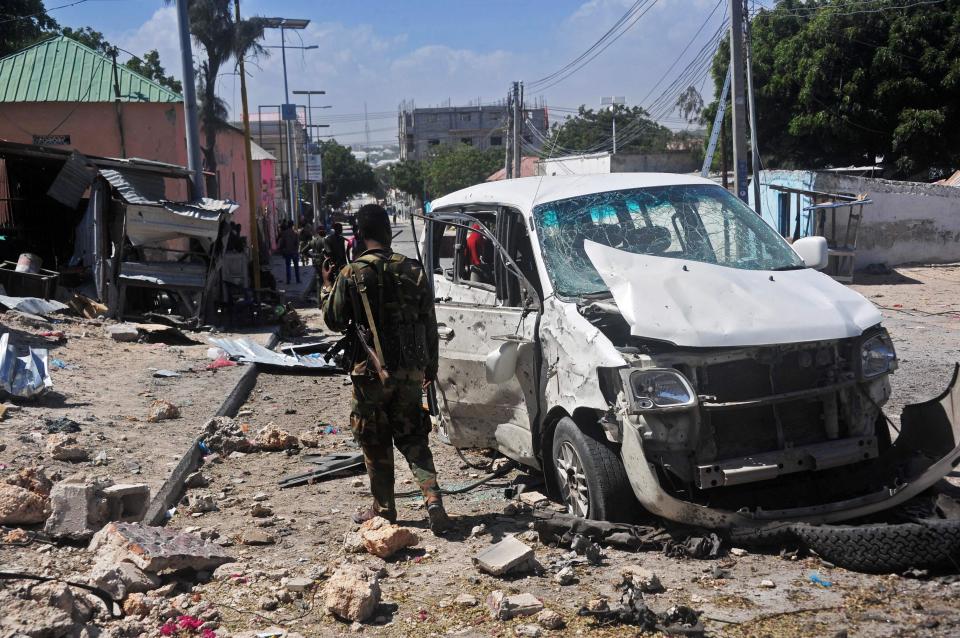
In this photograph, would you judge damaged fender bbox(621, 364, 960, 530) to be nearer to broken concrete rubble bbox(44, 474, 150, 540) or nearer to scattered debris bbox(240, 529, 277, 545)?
scattered debris bbox(240, 529, 277, 545)

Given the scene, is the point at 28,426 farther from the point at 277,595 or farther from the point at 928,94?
the point at 928,94

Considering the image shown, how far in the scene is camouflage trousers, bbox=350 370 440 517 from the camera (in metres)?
5.12

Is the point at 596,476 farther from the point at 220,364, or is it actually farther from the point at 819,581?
the point at 220,364

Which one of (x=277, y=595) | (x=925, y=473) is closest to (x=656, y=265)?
(x=925, y=473)

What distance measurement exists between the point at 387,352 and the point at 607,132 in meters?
66.9

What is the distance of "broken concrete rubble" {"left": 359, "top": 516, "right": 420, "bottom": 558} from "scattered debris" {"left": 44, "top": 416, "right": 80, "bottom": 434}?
3594 mm

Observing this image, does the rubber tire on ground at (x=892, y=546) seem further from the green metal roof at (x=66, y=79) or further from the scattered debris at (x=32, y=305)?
the green metal roof at (x=66, y=79)

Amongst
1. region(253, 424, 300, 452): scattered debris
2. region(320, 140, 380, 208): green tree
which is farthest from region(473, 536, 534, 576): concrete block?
region(320, 140, 380, 208): green tree

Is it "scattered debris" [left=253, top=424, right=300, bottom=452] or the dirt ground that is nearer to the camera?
the dirt ground

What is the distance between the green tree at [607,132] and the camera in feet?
225

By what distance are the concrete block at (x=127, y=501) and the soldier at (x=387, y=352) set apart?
51.8 inches

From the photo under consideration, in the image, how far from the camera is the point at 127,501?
5.32 metres

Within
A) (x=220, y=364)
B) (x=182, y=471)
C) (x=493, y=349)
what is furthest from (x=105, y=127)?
(x=493, y=349)

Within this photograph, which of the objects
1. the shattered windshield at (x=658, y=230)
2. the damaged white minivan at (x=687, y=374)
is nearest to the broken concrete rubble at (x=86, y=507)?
the damaged white minivan at (x=687, y=374)
